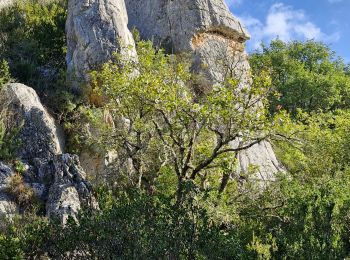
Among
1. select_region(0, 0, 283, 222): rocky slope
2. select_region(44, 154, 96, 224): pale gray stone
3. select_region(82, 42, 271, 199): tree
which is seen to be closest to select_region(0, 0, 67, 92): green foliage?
select_region(0, 0, 283, 222): rocky slope

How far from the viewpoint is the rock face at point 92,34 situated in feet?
68.7

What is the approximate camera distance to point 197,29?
25.9 m

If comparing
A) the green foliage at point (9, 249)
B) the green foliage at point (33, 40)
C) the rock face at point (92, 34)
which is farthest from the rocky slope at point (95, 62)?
the green foliage at point (33, 40)

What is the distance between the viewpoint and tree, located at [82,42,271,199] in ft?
43.1

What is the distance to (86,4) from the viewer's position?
22.8 meters

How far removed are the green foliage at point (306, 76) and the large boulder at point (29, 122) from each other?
18827 millimetres

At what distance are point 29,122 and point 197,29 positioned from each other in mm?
12380

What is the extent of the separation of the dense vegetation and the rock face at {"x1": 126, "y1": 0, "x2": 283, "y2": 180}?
2999mm

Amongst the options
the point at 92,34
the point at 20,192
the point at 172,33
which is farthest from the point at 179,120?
the point at 172,33

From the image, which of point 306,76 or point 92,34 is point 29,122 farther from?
point 306,76

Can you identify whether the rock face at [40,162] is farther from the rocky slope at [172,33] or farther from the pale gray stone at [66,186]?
the rocky slope at [172,33]

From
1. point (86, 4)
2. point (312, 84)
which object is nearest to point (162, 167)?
point (86, 4)

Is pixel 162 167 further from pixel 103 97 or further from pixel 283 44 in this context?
pixel 283 44

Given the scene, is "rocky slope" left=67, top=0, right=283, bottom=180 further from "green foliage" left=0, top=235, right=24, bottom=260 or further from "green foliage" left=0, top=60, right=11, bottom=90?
"green foliage" left=0, top=235, right=24, bottom=260
